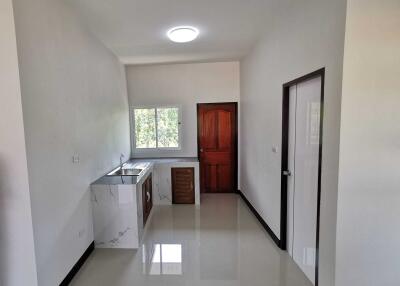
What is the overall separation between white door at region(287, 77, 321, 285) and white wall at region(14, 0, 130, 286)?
8.06 feet

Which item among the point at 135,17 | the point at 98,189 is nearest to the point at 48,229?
the point at 98,189

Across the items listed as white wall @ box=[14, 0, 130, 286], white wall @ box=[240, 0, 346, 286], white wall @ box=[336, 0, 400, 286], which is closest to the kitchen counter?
white wall @ box=[14, 0, 130, 286]

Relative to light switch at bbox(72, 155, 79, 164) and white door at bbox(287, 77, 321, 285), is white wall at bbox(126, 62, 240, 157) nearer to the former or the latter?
white door at bbox(287, 77, 321, 285)

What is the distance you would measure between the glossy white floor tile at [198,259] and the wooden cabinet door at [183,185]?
0.75 metres

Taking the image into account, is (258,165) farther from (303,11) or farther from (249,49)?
(303,11)

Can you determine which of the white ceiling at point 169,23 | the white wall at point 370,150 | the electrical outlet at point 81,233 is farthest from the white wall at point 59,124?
the white wall at point 370,150

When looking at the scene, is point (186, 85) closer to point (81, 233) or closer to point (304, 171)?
point (304, 171)

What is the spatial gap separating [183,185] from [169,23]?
2922mm

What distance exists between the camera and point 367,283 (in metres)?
1.83

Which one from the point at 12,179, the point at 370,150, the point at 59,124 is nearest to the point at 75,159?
the point at 59,124

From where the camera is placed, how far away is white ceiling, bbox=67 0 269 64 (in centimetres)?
244

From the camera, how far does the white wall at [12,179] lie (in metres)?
1.68

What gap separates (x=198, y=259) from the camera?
2.74 m

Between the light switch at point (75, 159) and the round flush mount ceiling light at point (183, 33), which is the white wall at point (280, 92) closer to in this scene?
the round flush mount ceiling light at point (183, 33)
